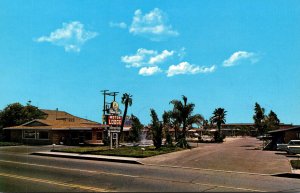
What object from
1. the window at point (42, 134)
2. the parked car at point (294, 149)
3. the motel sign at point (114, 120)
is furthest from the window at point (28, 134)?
the parked car at point (294, 149)

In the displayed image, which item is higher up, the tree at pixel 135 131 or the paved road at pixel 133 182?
the tree at pixel 135 131

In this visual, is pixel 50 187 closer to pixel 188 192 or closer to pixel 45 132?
pixel 188 192

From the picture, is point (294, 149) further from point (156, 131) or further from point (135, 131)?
point (135, 131)

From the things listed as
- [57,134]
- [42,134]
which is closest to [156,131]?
[57,134]

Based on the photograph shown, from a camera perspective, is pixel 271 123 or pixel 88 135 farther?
pixel 271 123

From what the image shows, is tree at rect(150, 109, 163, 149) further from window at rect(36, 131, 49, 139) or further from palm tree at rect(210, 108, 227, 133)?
palm tree at rect(210, 108, 227, 133)

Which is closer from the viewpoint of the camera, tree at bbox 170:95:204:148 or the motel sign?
the motel sign

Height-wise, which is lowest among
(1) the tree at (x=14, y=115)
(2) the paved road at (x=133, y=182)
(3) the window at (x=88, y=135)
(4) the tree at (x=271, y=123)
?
(2) the paved road at (x=133, y=182)

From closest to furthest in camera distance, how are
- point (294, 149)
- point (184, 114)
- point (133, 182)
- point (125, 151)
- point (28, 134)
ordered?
point (133, 182), point (125, 151), point (294, 149), point (184, 114), point (28, 134)

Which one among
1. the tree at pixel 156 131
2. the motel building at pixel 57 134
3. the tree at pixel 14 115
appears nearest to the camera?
the tree at pixel 156 131

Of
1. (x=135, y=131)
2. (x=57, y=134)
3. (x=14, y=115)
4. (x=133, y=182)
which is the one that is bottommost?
(x=133, y=182)

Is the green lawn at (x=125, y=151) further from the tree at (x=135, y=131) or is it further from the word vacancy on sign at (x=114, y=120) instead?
the tree at (x=135, y=131)

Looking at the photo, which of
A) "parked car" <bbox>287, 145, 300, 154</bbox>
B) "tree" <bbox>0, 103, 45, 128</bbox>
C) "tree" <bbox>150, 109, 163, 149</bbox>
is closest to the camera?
"parked car" <bbox>287, 145, 300, 154</bbox>

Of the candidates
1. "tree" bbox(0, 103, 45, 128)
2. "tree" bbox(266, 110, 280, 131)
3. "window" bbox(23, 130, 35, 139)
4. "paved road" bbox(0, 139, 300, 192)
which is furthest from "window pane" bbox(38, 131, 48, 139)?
"paved road" bbox(0, 139, 300, 192)
